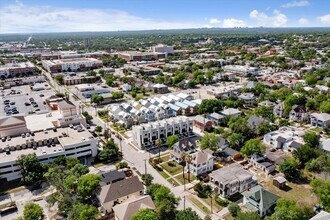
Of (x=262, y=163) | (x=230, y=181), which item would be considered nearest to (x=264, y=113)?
(x=262, y=163)

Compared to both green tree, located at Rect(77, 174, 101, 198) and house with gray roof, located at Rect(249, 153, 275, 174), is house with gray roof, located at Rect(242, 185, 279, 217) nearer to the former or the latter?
house with gray roof, located at Rect(249, 153, 275, 174)

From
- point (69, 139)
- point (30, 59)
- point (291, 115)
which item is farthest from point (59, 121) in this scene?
point (30, 59)

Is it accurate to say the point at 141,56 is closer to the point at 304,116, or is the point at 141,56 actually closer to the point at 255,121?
the point at 304,116

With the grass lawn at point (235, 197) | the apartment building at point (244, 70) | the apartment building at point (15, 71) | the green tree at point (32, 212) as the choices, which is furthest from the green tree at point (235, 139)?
the apartment building at point (15, 71)

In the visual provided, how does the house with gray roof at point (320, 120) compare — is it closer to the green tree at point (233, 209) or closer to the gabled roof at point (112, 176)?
the green tree at point (233, 209)

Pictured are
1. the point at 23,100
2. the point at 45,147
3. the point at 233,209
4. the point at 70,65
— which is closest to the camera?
the point at 233,209

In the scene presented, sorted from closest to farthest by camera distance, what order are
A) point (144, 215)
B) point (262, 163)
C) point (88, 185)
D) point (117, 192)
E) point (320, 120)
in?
point (144, 215), point (88, 185), point (117, 192), point (262, 163), point (320, 120)
